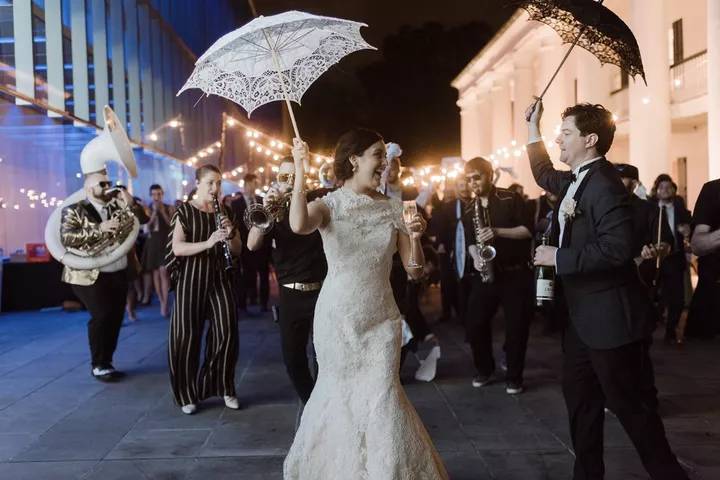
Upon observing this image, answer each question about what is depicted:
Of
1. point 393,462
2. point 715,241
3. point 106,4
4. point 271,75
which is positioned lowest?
point 393,462

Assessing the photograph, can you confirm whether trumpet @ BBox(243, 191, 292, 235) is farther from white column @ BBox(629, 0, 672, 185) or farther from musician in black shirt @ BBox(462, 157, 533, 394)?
white column @ BBox(629, 0, 672, 185)

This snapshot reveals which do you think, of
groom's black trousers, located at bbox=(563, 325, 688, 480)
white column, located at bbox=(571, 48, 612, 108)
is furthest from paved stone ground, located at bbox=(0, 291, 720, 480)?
white column, located at bbox=(571, 48, 612, 108)

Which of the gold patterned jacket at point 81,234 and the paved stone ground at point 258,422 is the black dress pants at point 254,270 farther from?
the gold patterned jacket at point 81,234

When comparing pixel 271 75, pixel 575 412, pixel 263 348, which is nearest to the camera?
pixel 575 412

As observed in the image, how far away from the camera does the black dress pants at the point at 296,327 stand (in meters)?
5.50

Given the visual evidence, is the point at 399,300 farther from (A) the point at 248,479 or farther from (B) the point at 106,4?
(B) the point at 106,4

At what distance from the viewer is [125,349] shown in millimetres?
9234

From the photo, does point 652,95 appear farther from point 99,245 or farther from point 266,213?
point 266,213

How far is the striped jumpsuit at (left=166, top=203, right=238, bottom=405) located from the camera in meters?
6.14

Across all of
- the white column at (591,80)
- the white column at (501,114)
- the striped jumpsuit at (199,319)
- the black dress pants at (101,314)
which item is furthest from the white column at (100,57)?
the white column at (501,114)

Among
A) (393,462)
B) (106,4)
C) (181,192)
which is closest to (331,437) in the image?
(393,462)

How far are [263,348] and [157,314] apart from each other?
4.20 metres

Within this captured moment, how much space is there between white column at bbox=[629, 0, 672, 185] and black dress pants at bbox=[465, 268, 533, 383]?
1217 cm

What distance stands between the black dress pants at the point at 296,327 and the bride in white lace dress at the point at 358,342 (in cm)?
152
